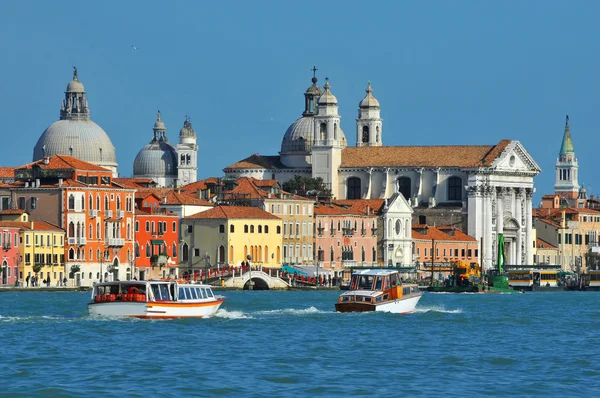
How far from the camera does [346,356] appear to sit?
127ft

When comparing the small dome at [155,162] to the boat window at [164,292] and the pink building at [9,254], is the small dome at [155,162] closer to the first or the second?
the pink building at [9,254]

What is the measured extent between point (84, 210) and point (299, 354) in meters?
44.0

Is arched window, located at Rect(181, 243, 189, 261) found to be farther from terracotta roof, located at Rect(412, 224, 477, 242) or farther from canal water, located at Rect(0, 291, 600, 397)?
canal water, located at Rect(0, 291, 600, 397)

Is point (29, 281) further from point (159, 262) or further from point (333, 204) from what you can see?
point (333, 204)

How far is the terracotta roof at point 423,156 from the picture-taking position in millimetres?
111312

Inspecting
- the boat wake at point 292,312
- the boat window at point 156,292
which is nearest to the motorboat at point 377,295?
the boat wake at point 292,312

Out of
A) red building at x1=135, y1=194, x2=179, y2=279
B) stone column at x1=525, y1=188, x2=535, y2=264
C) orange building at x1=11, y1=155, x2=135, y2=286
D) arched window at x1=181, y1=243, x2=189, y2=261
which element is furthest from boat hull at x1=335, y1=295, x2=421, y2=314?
stone column at x1=525, y1=188, x2=535, y2=264

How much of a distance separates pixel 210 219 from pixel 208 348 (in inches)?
1906

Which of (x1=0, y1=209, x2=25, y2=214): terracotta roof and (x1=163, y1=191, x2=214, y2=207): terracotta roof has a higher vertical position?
(x1=163, y1=191, x2=214, y2=207): terracotta roof

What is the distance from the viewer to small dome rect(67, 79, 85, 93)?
12400cm

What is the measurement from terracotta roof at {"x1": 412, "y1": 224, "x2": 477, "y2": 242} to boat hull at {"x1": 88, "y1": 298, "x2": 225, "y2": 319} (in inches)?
2189

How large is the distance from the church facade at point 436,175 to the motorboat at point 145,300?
60387 millimetres

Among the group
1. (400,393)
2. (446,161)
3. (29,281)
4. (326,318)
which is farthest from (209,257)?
(400,393)

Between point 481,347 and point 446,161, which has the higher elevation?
point 446,161
